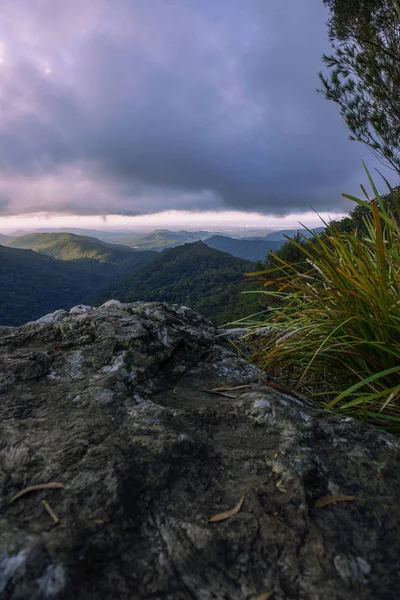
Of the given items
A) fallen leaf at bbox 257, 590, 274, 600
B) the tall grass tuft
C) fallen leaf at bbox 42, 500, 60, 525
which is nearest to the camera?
fallen leaf at bbox 257, 590, 274, 600

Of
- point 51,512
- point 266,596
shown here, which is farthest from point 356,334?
point 51,512

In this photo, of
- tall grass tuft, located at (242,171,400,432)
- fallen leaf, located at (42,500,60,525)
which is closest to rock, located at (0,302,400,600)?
fallen leaf, located at (42,500,60,525)

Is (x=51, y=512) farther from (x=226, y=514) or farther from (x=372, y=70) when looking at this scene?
(x=372, y=70)

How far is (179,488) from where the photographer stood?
1.36 metres

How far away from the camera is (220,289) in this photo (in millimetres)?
133375

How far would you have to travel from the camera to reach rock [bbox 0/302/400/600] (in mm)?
985

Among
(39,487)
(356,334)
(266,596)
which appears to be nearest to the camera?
(266,596)

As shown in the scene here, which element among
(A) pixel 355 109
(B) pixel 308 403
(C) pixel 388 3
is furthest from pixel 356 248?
(C) pixel 388 3

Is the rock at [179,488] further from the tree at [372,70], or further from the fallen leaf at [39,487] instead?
the tree at [372,70]

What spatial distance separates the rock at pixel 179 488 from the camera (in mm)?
985

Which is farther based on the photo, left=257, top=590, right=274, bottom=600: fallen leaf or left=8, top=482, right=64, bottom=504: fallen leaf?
left=8, top=482, right=64, bottom=504: fallen leaf

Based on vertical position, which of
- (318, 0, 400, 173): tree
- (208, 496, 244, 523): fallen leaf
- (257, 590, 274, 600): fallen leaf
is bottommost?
(257, 590, 274, 600): fallen leaf

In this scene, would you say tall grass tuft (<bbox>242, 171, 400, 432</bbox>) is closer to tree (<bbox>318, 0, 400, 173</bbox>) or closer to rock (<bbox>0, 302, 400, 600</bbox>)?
rock (<bbox>0, 302, 400, 600</bbox>)

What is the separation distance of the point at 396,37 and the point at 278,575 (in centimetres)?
1192
